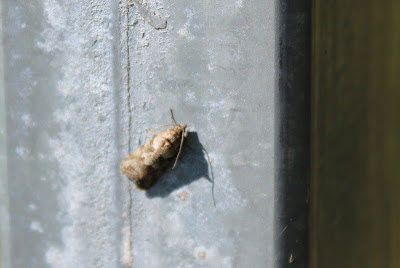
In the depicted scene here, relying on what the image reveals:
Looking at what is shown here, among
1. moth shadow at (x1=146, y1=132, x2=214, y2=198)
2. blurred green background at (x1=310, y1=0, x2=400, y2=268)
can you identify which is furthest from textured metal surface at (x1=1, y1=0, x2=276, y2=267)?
blurred green background at (x1=310, y1=0, x2=400, y2=268)

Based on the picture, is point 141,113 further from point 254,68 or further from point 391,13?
point 391,13

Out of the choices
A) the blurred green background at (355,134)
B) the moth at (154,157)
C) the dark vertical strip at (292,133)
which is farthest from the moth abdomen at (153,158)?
the blurred green background at (355,134)

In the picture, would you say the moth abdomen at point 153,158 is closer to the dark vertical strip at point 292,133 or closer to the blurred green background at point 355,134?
the dark vertical strip at point 292,133

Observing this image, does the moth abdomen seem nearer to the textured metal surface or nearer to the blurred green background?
the textured metal surface

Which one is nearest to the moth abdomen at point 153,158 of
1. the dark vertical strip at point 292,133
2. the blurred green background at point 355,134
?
the dark vertical strip at point 292,133

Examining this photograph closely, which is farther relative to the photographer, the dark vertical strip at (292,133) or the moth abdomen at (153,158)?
the moth abdomen at (153,158)

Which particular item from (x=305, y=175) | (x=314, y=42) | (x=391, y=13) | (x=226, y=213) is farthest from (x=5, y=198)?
(x=391, y=13)

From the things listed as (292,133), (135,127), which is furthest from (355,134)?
(135,127)
